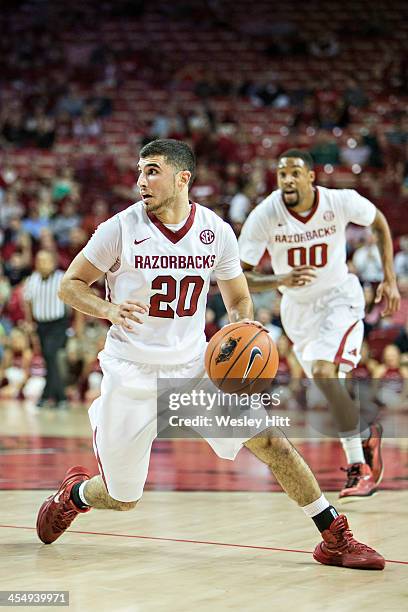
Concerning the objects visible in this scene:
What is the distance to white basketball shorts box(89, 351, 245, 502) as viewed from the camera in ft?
15.1

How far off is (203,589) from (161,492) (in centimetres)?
263

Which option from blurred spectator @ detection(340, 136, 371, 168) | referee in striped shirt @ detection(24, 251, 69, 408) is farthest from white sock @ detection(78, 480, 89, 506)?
blurred spectator @ detection(340, 136, 371, 168)

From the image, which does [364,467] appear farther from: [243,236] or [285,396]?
[285,396]

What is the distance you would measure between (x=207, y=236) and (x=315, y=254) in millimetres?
2181

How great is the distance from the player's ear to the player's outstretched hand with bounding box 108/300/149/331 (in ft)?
2.17

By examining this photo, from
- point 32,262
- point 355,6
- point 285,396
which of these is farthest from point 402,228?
point 355,6

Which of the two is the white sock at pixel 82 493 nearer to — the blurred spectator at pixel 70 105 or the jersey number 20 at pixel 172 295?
the jersey number 20 at pixel 172 295

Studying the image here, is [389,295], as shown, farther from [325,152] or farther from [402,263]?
[325,152]

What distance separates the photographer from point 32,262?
15.6 m

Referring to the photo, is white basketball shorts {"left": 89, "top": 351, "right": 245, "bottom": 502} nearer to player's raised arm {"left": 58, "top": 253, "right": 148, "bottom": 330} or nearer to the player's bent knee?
player's raised arm {"left": 58, "top": 253, "right": 148, "bottom": 330}

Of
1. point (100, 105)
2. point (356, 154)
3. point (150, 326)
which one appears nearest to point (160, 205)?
point (150, 326)

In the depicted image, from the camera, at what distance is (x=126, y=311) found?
437 cm

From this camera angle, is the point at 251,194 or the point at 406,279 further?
the point at 251,194

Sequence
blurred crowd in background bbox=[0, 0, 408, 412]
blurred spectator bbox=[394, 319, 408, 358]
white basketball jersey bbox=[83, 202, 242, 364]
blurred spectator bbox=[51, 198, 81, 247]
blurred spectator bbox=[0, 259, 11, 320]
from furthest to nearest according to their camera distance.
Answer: blurred spectator bbox=[51, 198, 81, 247] → blurred spectator bbox=[0, 259, 11, 320] → blurred crowd in background bbox=[0, 0, 408, 412] → blurred spectator bbox=[394, 319, 408, 358] → white basketball jersey bbox=[83, 202, 242, 364]
